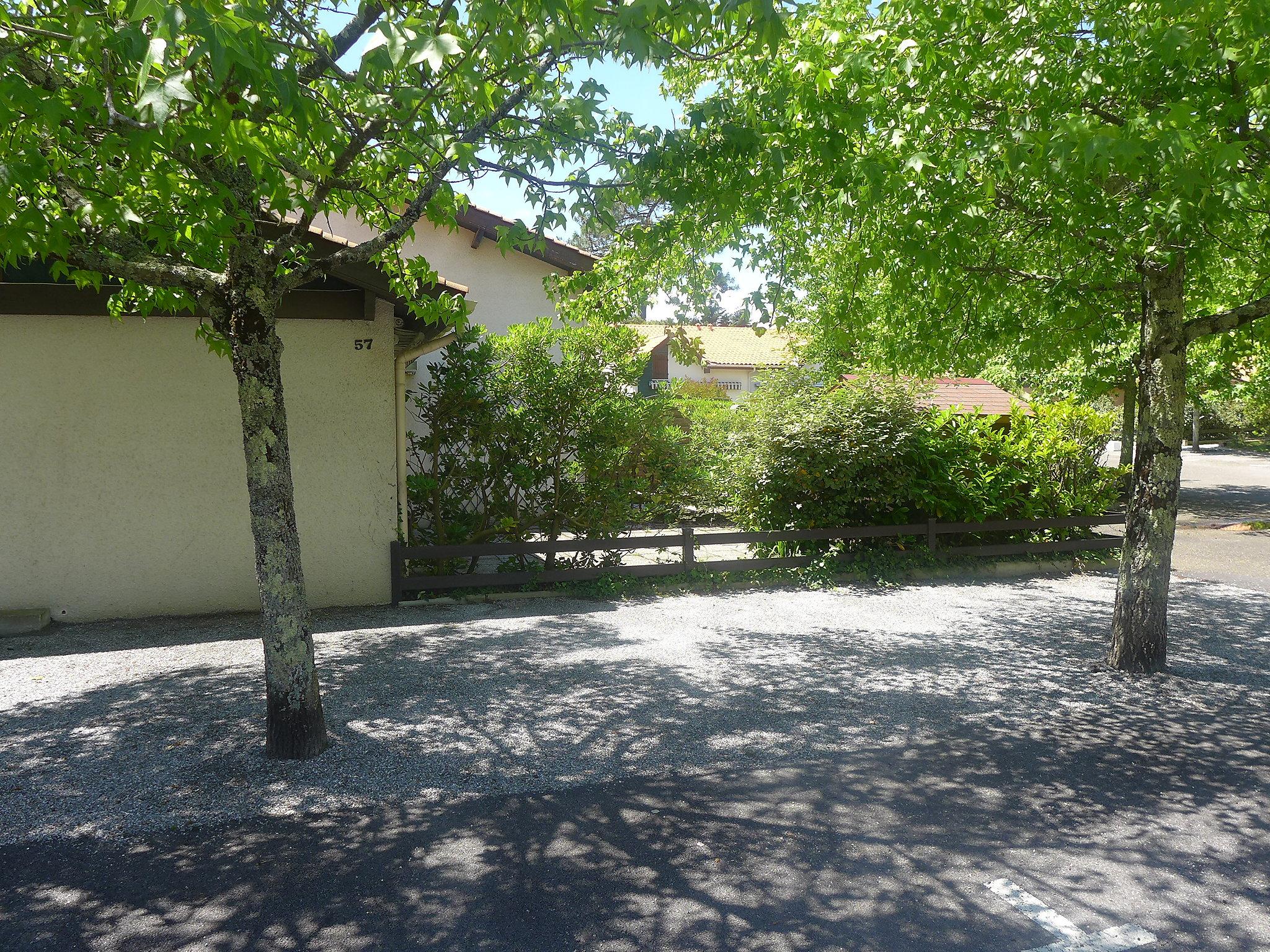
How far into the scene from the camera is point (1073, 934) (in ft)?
11.3

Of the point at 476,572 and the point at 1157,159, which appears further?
the point at 476,572

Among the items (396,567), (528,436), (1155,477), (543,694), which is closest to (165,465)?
(396,567)

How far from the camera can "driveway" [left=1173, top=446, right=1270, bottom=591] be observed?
1195 centimetres

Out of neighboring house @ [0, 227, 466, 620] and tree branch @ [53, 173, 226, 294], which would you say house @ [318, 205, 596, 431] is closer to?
neighboring house @ [0, 227, 466, 620]

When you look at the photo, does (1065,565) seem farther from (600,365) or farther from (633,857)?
(633,857)

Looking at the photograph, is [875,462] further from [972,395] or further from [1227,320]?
[972,395]

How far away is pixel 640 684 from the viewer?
6.61m

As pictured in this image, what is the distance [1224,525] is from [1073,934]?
1661 cm

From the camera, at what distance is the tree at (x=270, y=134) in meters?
3.65

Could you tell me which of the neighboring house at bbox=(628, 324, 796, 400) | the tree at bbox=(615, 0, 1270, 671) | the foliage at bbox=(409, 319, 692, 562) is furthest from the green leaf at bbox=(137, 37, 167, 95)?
the neighboring house at bbox=(628, 324, 796, 400)

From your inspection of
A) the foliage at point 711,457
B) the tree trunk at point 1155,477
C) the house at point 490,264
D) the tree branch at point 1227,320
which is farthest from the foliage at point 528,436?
the house at point 490,264

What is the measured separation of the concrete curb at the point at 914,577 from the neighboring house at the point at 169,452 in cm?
102

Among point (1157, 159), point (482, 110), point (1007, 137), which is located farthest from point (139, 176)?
point (1157, 159)

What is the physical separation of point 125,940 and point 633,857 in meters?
2.07
